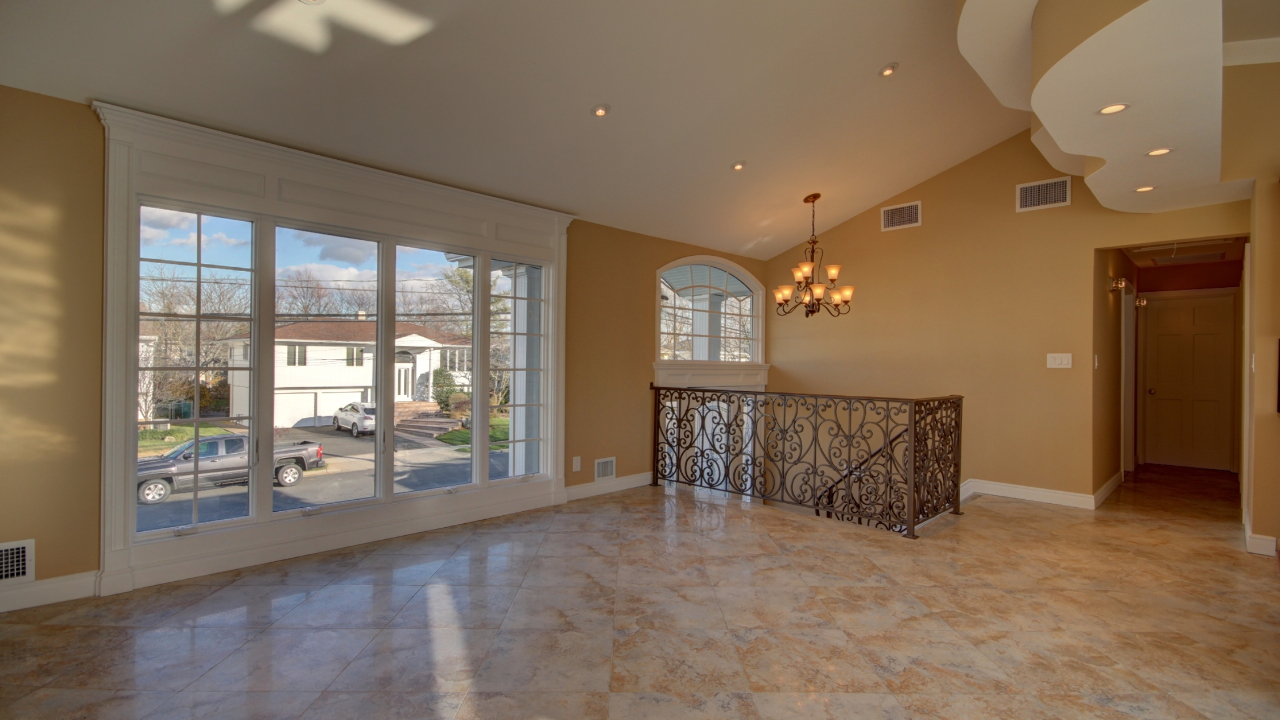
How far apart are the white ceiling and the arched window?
1240 mm

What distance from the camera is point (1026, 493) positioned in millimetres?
5281

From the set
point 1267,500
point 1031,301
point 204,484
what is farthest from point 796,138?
point 204,484

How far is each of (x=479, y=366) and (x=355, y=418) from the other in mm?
976

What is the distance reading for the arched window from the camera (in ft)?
19.7

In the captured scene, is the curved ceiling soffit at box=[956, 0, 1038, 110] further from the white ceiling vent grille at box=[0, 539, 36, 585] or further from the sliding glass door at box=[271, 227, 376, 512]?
the white ceiling vent grille at box=[0, 539, 36, 585]

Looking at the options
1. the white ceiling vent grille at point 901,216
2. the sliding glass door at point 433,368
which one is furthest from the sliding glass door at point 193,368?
the white ceiling vent grille at point 901,216

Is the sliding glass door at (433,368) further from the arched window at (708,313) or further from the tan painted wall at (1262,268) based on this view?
the tan painted wall at (1262,268)

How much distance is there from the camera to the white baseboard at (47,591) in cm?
275

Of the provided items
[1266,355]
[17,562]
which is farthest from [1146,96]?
[17,562]

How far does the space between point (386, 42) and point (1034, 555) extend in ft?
16.1

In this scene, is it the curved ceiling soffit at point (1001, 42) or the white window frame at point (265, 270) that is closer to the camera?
the curved ceiling soffit at point (1001, 42)

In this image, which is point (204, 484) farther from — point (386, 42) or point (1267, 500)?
point (1267, 500)

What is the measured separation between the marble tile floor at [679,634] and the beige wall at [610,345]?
1.32m

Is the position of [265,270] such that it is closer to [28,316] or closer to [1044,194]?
[28,316]
